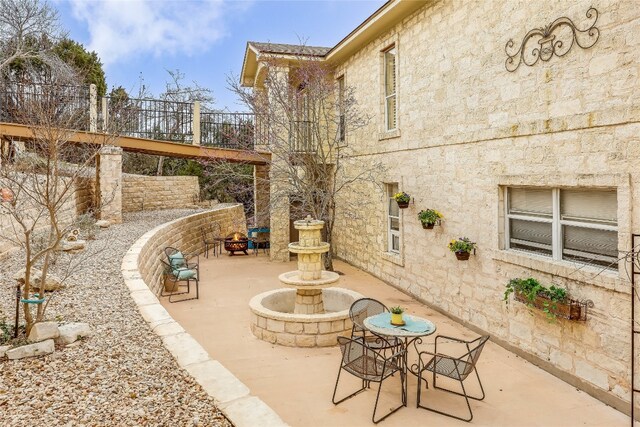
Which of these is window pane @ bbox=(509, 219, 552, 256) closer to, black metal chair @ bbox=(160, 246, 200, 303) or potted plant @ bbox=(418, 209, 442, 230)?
potted plant @ bbox=(418, 209, 442, 230)

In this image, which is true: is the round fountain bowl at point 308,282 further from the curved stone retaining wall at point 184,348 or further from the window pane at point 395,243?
the window pane at point 395,243

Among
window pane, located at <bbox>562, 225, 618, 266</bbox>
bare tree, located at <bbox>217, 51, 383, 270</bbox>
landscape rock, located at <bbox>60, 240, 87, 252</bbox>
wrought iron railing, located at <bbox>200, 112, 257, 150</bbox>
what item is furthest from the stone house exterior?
landscape rock, located at <bbox>60, 240, 87, 252</bbox>

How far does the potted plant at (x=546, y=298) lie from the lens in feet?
16.7

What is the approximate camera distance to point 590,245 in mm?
5254

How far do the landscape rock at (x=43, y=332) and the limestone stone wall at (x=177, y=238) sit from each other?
3.04 m

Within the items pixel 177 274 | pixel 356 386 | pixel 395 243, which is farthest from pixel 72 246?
pixel 395 243

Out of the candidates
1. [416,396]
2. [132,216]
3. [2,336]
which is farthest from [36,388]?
[132,216]

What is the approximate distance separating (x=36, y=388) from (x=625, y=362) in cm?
582

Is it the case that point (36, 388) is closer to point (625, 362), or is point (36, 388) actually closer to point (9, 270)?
point (9, 270)

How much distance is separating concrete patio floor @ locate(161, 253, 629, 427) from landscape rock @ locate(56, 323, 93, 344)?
1.82m

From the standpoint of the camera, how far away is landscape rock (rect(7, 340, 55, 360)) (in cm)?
397

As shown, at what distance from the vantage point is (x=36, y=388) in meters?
3.46

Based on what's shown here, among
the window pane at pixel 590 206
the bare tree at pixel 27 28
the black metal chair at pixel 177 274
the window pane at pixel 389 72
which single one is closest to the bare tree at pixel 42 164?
the black metal chair at pixel 177 274

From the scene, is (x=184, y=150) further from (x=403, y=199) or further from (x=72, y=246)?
(x=403, y=199)
